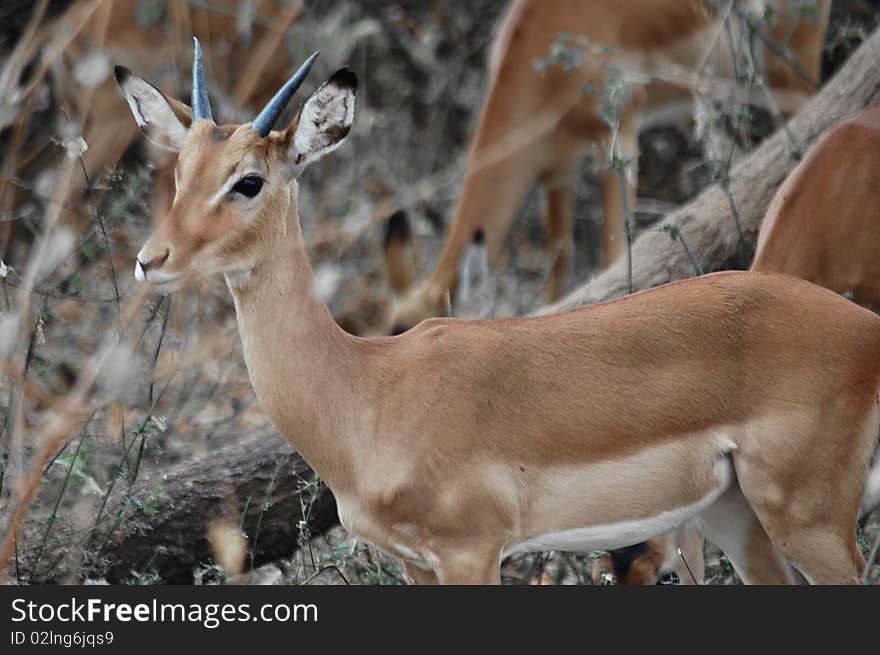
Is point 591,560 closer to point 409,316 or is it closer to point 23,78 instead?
point 409,316

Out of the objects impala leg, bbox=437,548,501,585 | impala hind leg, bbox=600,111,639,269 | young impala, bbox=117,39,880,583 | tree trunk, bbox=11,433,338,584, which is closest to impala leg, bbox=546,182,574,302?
impala hind leg, bbox=600,111,639,269

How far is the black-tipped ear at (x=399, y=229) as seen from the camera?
19.6 feet

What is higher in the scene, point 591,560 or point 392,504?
point 591,560

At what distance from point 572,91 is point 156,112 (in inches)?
145

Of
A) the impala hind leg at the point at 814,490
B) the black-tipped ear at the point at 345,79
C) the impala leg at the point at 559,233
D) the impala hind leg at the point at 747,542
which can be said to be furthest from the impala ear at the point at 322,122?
the impala leg at the point at 559,233

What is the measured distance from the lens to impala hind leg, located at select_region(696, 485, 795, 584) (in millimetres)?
4016

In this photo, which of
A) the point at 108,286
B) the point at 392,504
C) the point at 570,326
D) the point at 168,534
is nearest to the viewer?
the point at 392,504

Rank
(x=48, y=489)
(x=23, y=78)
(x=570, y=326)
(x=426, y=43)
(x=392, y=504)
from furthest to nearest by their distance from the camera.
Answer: (x=426, y=43) → (x=23, y=78) → (x=48, y=489) → (x=570, y=326) → (x=392, y=504)

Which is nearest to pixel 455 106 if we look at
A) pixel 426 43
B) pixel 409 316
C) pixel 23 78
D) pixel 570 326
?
pixel 426 43

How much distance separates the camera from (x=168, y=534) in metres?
4.87

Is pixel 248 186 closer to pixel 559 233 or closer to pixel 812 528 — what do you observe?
pixel 812 528

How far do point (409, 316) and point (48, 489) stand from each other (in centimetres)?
153

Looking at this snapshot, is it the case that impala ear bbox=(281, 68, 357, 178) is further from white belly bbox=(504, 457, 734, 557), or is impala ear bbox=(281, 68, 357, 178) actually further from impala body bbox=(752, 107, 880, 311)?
impala body bbox=(752, 107, 880, 311)

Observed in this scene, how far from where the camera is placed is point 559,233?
7688 mm
